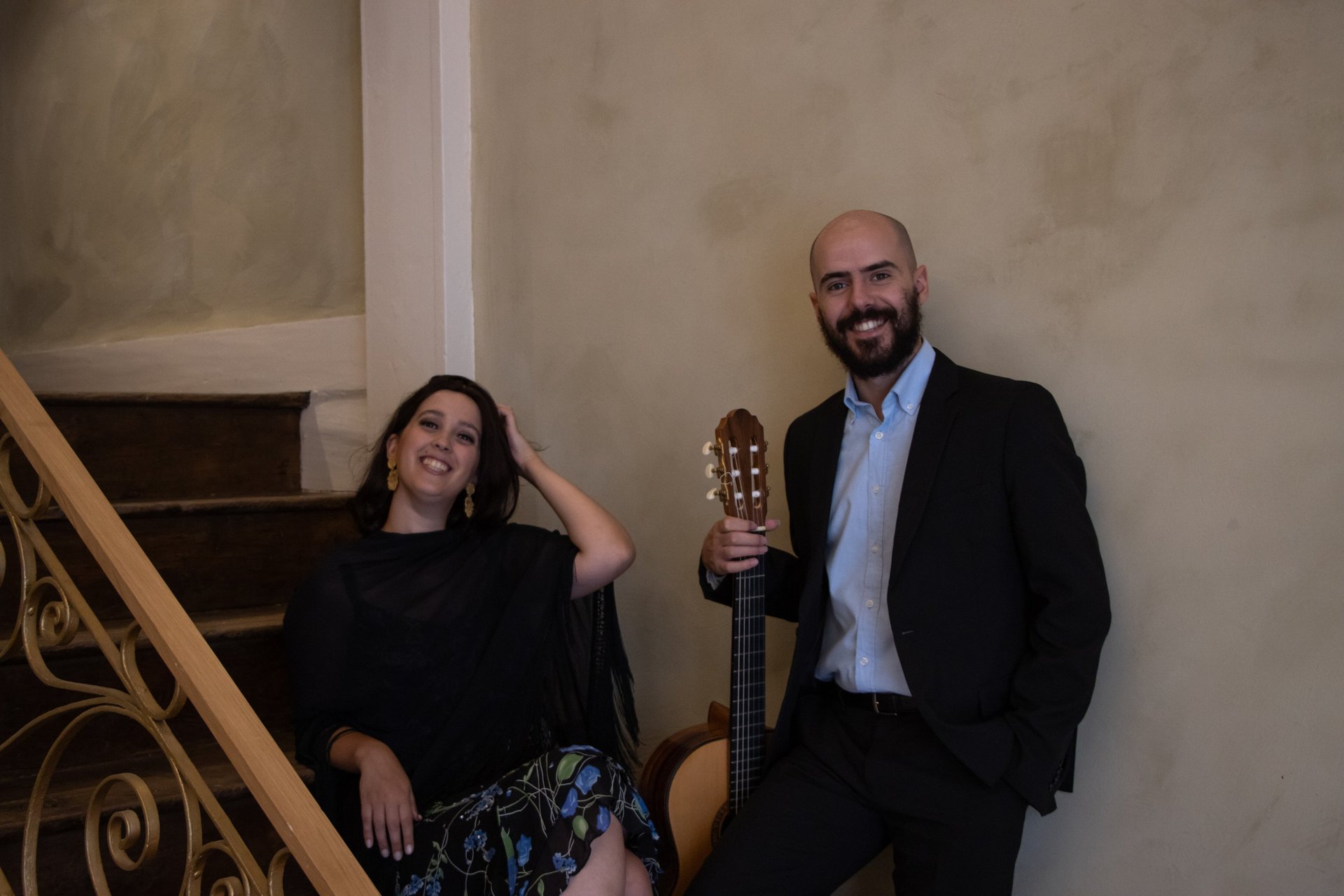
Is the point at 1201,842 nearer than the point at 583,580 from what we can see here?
Yes

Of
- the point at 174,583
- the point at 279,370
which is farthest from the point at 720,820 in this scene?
the point at 279,370

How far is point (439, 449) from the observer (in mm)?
2145

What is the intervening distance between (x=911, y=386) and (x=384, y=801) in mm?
1150

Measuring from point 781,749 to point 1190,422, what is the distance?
891 mm

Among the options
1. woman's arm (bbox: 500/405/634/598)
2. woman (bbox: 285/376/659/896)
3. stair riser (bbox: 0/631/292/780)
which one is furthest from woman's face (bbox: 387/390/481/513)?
stair riser (bbox: 0/631/292/780)

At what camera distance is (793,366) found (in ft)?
7.27

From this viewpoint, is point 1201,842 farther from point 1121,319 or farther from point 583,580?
point 583,580

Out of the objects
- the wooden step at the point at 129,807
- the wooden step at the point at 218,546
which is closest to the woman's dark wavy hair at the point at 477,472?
the wooden step at the point at 218,546

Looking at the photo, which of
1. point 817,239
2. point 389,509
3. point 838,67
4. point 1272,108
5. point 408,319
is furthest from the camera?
point 408,319

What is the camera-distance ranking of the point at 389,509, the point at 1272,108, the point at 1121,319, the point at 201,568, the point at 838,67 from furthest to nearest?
1. the point at 201,568
2. the point at 389,509
3. the point at 838,67
4. the point at 1121,319
5. the point at 1272,108

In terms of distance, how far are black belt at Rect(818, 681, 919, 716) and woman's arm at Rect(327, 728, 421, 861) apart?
77 centimetres

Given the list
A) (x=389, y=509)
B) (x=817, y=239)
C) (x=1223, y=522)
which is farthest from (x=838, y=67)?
(x=389, y=509)

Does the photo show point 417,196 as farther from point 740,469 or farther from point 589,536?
point 740,469

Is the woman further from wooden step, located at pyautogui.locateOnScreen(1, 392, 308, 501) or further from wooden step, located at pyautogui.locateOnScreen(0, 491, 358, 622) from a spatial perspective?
wooden step, located at pyautogui.locateOnScreen(1, 392, 308, 501)
